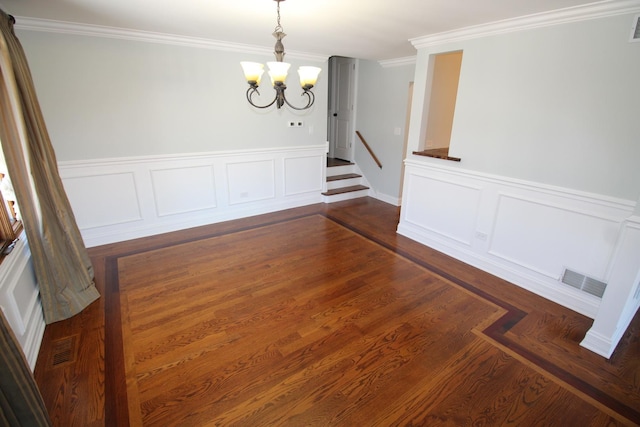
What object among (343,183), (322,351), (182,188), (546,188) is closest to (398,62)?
(343,183)

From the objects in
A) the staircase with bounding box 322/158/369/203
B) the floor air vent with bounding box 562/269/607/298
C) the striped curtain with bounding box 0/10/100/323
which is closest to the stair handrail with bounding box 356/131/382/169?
the staircase with bounding box 322/158/369/203

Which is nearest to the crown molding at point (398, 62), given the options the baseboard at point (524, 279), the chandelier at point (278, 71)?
the baseboard at point (524, 279)

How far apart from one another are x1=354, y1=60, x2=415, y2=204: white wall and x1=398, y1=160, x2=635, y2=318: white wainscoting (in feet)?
4.64

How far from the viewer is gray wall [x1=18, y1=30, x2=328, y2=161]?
334cm

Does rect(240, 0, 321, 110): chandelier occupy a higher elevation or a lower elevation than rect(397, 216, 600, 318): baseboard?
higher

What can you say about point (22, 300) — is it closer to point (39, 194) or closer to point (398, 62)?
point (39, 194)

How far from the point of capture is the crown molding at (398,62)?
487 centimetres

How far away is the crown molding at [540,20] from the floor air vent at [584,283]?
6.95 ft

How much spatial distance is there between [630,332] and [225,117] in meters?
4.96

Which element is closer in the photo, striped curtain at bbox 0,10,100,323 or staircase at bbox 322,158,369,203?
striped curtain at bbox 0,10,100,323

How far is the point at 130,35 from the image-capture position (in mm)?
3555

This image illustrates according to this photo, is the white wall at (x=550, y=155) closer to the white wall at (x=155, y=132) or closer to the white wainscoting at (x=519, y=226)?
the white wainscoting at (x=519, y=226)

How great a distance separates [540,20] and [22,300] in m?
4.70

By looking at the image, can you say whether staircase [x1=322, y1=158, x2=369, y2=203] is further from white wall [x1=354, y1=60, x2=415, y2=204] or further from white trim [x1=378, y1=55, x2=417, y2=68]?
→ white trim [x1=378, y1=55, x2=417, y2=68]
